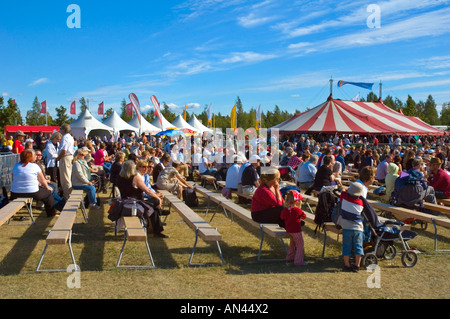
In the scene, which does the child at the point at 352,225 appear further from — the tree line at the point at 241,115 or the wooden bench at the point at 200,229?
the tree line at the point at 241,115

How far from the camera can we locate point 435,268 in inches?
213

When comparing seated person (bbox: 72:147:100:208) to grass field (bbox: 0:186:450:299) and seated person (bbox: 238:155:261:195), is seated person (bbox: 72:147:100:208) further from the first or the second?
seated person (bbox: 238:155:261:195)

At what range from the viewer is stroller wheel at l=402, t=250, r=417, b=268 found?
5.44m

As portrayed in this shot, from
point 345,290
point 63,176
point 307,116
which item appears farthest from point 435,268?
point 307,116

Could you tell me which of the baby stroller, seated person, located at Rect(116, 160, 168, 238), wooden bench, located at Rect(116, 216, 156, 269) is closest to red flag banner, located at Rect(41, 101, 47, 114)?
seated person, located at Rect(116, 160, 168, 238)

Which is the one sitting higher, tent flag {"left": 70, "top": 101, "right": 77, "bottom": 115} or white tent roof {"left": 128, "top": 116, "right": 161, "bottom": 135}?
tent flag {"left": 70, "top": 101, "right": 77, "bottom": 115}

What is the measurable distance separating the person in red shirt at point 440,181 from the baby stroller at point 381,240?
11.7 feet

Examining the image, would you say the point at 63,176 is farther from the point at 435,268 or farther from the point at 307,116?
the point at 307,116

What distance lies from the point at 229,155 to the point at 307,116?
1835cm

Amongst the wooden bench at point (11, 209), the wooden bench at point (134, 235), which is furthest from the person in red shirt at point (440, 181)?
the wooden bench at point (11, 209)

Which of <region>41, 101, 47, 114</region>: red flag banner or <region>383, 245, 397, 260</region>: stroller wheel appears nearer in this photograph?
<region>383, 245, 397, 260</region>: stroller wheel

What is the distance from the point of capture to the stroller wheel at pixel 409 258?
17.9ft

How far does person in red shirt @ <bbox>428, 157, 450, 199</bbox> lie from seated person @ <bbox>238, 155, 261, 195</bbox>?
3639mm
